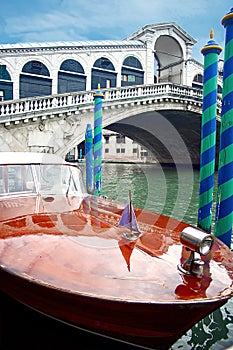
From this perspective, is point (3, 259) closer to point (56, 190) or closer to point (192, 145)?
point (56, 190)

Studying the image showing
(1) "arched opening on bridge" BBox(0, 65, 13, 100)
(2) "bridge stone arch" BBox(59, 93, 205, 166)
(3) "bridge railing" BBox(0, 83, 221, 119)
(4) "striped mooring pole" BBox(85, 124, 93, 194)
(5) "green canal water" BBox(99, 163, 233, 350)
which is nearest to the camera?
(5) "green canal water" BBox(99, 163, 233, 350)

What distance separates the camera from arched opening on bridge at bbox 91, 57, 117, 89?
1896 centimetres

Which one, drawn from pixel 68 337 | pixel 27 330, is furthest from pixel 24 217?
pixel 68 337

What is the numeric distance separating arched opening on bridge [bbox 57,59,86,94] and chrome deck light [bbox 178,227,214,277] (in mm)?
17083

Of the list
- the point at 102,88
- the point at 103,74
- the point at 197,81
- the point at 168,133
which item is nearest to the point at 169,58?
the point at 197,81

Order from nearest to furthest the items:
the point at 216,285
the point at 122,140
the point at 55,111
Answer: the point at 216,285
the point at 55,111
the point at 122,140

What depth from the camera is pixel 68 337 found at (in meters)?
2.16

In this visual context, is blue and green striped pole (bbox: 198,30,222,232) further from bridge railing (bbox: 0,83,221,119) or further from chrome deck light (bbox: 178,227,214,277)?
bridge railing (bbox: 0,83,221,119)

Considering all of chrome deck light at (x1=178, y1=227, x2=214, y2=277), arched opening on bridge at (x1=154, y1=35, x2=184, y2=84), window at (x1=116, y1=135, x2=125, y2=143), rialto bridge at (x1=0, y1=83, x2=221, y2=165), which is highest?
arched opening on bridge at (x1=154, y1=35, x2=184, y2=84)

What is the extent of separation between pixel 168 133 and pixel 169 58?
5789mm

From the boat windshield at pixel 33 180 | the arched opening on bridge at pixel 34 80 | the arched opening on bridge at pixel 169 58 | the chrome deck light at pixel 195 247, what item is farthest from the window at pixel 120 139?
the chrome deck light at pixel 195 247

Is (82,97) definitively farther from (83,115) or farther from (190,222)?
(190,222)

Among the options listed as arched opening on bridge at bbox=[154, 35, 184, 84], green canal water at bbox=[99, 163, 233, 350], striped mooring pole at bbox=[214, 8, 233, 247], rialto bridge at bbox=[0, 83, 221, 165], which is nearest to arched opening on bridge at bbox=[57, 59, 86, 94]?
rialto bridge at bbox=[0, 83, 221, 165]

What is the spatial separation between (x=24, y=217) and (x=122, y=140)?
1571 inches
